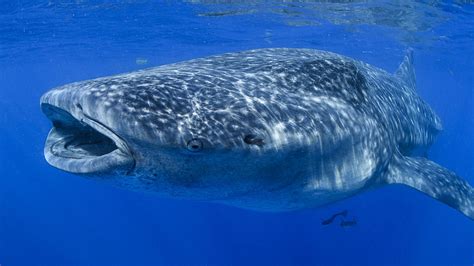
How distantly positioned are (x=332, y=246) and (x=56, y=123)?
54.3 ft

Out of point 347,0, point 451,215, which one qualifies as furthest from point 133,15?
point 451,215

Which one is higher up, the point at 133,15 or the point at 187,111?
the point at 187,111

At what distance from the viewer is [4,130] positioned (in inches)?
4936

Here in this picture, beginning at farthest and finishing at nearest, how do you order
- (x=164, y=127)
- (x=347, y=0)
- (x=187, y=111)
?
(x=347, y=0) → (x=187, y=111) → (x=164, y=127)

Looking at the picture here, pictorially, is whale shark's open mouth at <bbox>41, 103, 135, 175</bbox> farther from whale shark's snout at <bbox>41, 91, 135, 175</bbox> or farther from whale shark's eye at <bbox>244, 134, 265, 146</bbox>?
whale shark's eye at <bbox>244, 134, 265, 146</bbox>

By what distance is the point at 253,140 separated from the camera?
358 cm

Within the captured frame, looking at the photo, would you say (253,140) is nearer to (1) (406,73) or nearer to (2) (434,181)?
(2) (434,181)

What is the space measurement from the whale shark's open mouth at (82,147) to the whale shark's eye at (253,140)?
96cm

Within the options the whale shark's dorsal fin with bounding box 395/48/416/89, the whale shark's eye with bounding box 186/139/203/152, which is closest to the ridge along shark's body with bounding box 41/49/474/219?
the whale shark's eye with bounding box 186/139/203/152

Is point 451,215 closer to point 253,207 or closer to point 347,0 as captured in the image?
point 347,0

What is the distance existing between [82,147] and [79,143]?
71 millimetres

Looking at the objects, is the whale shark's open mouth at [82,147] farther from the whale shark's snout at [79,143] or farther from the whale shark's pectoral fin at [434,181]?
the whale shark's pectoral fin at [434,181]

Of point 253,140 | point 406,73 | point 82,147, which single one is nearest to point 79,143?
point 82,147

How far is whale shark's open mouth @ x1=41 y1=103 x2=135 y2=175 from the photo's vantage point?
3172mm
